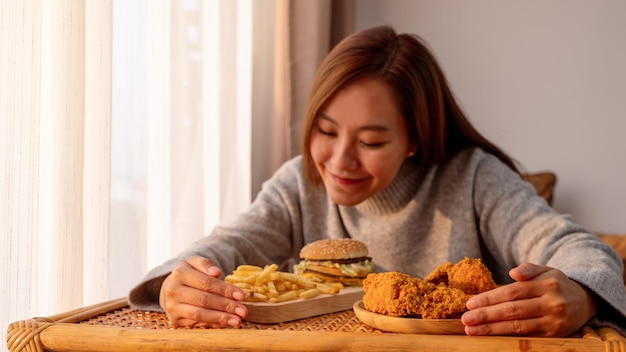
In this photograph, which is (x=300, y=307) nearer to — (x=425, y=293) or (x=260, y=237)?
(x=425, y=293)

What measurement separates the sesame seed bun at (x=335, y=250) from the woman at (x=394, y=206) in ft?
0.55

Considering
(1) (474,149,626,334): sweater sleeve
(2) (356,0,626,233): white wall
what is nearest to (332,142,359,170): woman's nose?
(1) (474,149,626,334): sweater sleeve

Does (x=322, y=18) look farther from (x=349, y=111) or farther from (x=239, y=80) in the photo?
(x=349, y=111)

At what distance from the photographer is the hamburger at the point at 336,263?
142 cm

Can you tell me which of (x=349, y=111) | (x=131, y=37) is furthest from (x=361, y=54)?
(x=131, y=37)

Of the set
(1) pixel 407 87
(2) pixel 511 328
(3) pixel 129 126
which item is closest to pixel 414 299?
(2) pixel 511 328

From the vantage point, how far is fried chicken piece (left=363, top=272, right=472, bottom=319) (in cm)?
104

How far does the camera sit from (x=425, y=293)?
3.47 ft

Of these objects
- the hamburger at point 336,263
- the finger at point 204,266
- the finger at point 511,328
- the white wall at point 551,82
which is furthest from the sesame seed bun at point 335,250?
the white wall at point 551,82

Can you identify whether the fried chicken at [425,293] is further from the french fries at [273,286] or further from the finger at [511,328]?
the french fries at [273,286]

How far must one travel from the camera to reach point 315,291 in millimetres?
1259

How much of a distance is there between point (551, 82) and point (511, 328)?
2204 mm

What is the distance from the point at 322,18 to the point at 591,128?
1.10 m

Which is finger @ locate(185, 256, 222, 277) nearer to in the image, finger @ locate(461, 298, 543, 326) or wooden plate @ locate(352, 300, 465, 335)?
wooden plate @ locate(352, 300, 465, 335)
